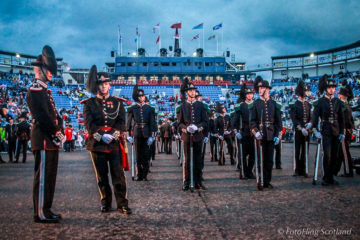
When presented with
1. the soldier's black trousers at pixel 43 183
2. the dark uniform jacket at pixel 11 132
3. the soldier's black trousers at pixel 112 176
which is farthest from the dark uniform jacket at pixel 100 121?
the dark uniform jacket at pixel 11 132

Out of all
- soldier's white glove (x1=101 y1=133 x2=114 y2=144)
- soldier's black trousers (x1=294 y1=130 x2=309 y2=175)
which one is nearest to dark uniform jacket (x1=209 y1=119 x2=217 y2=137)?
soldier's black trousers (x1=294 y1=130 x2=309 y2=175)

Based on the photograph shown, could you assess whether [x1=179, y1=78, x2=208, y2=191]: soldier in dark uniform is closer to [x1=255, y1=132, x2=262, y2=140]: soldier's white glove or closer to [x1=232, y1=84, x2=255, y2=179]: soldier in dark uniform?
[x1=255, y1=132, x2=262, y2=140]: soldier's white glove

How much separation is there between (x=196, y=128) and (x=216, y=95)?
49049mm

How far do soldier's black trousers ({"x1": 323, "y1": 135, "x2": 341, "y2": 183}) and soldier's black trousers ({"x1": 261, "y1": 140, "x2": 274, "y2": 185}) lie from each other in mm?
1352

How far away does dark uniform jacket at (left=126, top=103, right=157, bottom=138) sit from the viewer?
27.3 feet

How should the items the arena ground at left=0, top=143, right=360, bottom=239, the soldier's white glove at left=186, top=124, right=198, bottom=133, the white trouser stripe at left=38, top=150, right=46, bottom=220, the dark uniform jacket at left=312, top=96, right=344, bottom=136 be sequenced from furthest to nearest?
the dark uniform jacket at left=312, top=96, right=344, bottom=136
the soldier's white glove at left=186, top=124, right=198, bottom=133
the white trouser stripe at left=38, top=150, right=46, bottom=220
the arena ground at left=0, top=143, right=360, bottom=239

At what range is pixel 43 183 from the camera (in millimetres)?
4441

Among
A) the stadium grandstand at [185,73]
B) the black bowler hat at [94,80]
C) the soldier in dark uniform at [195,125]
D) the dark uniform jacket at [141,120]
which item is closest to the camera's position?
the black bowler hat at [94,80]

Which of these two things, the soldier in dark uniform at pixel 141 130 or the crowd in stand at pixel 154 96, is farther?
the crowd in stand at pixel 154 96

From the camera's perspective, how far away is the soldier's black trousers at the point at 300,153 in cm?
856

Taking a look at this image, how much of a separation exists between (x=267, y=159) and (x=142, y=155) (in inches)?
136

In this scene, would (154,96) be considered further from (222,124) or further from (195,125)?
(195,125)

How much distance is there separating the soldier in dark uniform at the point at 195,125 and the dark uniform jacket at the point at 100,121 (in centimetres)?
214

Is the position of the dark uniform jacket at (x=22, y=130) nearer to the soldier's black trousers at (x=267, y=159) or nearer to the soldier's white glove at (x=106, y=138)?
the soldier's white glove at (x=106, y=138)
